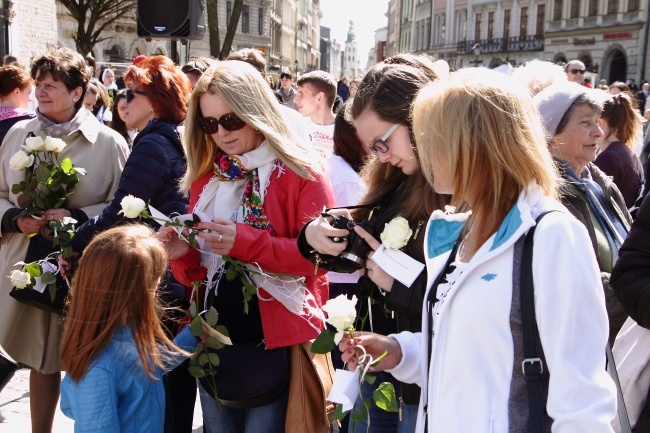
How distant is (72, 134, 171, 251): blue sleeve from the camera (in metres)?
3.23

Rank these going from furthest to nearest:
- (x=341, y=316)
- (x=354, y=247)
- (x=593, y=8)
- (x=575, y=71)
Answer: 1. (x=593, y=8)
2. (x=575, y=71)
3. (x=354, y=247)
4. (x=341, y=316)

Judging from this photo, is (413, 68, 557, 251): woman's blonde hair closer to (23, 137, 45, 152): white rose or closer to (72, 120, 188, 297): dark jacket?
(72, 120, 188, 297): dark jacket

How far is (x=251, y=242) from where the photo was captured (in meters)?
2.55

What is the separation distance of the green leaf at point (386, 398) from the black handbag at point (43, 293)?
188cm

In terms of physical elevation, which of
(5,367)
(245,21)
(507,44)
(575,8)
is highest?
(245,21)

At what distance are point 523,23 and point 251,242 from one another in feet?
194

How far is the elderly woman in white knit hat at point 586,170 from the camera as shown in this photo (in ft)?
9.09

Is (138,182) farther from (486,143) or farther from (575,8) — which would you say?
(575,8)

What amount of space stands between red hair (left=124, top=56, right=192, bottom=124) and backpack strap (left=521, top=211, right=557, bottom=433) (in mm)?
2427

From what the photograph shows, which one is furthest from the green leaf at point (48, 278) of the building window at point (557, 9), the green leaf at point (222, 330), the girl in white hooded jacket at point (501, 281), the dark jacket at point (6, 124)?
the building window at point (557, 9)

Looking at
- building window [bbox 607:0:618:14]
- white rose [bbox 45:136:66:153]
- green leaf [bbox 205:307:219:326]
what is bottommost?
green leaf [bbox 205:307:219:326]

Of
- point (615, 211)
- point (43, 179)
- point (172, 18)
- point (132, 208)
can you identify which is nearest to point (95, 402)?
point (132, 208)

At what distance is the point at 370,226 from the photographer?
2357 mm

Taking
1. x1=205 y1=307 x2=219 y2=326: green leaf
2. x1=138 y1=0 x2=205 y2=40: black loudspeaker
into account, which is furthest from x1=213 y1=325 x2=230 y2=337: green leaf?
x1=138 y1=0 x2=205 y2=40: black loudspeaker
